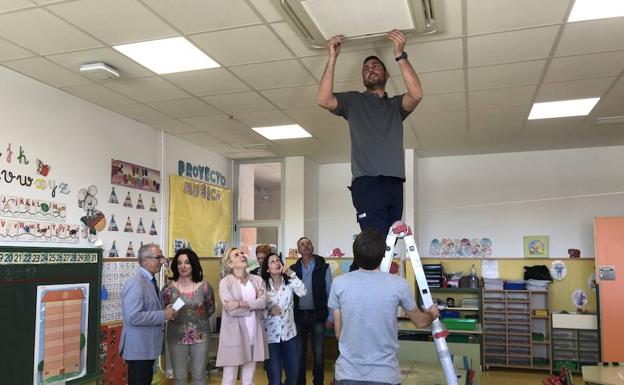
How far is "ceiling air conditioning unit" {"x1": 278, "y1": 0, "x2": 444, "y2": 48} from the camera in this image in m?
3.34

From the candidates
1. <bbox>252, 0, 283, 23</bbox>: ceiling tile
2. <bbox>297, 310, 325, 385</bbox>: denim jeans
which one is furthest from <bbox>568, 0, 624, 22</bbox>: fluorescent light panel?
<bbox>297, 310, 325, 385</bbox>: denim jeans

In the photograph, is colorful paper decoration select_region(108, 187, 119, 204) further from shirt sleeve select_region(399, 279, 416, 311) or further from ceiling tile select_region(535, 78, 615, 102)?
ceiling tile select_region(535, 78, 615, 102)

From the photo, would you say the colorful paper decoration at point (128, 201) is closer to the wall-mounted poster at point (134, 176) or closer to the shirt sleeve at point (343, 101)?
the wall-mounted poster at point (134, 176)

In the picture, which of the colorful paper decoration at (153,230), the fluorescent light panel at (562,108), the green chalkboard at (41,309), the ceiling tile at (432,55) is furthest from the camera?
the colorful paper decoration at (153,230)

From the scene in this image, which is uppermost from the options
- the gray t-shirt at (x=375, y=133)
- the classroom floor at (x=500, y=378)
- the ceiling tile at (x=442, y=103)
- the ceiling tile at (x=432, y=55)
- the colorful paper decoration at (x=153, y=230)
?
the ceiling tile at (x=432, y=55)

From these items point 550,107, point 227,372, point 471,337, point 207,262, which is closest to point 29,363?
point 227,372

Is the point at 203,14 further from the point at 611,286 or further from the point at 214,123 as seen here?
the point at 611,286

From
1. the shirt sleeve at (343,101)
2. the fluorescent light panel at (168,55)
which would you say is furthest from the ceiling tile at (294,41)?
the shirt sleeve at (343,101)

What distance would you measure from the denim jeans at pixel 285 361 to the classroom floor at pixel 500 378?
1.44 meters

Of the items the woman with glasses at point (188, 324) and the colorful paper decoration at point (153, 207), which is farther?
the colorful paper decoration at point (153, 207)

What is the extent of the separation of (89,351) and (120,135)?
2.28 meters

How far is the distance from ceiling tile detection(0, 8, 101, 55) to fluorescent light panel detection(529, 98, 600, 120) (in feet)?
14.1

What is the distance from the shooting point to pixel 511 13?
3.53 m

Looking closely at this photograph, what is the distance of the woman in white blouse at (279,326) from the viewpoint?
16.4 feet
